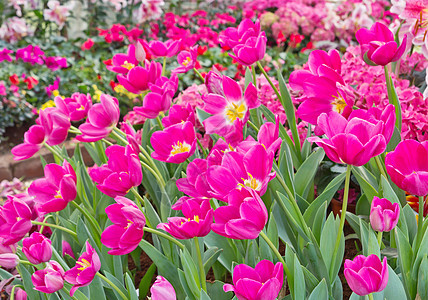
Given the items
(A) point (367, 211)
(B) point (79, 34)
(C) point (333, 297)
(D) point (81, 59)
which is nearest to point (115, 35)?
(D) point (81, 59)

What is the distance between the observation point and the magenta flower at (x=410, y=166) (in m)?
0.68

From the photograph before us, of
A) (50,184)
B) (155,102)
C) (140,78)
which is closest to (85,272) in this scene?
(50,184)

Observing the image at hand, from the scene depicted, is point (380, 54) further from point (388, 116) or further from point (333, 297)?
point (333, 297)

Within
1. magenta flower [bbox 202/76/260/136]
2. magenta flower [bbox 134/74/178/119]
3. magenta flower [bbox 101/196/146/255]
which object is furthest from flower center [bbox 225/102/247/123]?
magenta flower [bbox 101/196/146/255]

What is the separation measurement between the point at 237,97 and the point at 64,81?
352 centimetres

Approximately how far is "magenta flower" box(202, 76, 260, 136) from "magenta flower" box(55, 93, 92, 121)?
0.37 meters

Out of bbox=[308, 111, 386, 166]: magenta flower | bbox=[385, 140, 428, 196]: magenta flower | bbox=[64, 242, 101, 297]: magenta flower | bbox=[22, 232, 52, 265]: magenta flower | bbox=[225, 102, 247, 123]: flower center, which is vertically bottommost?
bbox=[22, 232, 52, 265]: magenta flower

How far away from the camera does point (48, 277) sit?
31.6 inches

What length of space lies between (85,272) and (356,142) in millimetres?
448

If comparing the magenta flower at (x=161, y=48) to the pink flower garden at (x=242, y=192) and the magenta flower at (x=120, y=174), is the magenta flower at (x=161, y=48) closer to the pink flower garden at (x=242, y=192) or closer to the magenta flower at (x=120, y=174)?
the pink flower garden at (x=242, y=192)

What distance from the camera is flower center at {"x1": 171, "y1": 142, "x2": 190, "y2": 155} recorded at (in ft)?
2.96

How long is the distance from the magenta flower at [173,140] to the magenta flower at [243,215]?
241 millimetres

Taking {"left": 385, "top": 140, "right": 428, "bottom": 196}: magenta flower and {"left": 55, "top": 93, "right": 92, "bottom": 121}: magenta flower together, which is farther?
{"left": 55, "top": 93, "right": 92, "bottom": 121}: magenta flower

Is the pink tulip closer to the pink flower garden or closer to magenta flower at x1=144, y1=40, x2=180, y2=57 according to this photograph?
the pink flower garden
